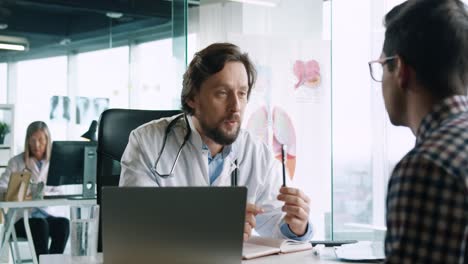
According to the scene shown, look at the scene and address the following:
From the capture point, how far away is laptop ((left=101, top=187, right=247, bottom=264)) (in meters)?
1.33

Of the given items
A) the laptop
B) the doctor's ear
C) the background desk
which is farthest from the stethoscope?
the laptop

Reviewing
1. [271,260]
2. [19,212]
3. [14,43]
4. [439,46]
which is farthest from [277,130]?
[14,43]

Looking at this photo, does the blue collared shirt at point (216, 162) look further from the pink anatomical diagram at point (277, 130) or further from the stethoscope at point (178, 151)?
the pink anatomical diagram at point (277, 130)

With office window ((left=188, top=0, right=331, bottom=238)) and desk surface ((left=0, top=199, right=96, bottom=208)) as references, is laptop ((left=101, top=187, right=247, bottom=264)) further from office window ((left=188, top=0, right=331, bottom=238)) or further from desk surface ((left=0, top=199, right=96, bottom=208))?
desk surface ((left=0, top=199, right=96, bottom=208))

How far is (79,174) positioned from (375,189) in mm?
2220

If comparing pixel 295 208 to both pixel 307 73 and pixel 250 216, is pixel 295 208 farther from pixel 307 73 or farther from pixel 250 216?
pixel 307 73

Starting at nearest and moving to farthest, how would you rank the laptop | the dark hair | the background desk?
the dark hair, the laptop, the background desk

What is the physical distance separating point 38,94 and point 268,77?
408 cm

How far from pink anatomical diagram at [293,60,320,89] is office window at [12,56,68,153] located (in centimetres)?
370

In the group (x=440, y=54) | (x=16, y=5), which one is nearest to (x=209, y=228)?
(x=440, y=54)

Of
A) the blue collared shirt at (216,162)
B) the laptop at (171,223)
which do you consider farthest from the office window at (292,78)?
the laptop at (171,223)

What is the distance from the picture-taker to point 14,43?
24.4 ft

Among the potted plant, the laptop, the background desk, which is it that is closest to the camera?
the laptop

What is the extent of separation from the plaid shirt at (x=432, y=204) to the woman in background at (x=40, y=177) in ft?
15.8
